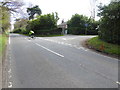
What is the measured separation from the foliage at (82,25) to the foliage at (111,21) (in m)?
26.4

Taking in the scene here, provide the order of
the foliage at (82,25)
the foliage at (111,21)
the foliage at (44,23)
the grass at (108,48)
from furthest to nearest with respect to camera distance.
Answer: the foliage at (44,23)
the foliage at (82,25)
the foliage at (111,21)
the grass at (108,48)

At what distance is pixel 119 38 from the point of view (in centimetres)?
1516

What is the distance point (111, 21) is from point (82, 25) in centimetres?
3189

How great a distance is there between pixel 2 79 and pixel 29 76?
41.4 inches

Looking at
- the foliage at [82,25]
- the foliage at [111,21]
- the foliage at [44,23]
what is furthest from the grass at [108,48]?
the foliage at [44,23]

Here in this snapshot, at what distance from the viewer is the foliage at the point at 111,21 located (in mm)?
15227

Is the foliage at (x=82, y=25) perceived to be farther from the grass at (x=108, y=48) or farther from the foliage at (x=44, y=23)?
the grass at (x=108, y=48)

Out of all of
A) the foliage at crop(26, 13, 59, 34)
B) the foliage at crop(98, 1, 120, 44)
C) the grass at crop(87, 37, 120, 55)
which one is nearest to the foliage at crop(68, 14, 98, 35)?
the foliage at crop(26, 13, 59, 34)

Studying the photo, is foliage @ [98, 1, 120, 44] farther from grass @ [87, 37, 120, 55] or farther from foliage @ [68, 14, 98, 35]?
foliage @ [68, 14, 98, 35]

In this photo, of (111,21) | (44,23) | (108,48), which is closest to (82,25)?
(44,23)

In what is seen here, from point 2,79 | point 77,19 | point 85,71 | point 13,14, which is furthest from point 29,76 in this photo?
point 77,19

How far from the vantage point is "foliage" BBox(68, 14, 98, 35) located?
44844mm

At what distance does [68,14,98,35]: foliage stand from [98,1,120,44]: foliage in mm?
26413

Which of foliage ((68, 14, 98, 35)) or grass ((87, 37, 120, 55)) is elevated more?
foliage ((68, 14, 98, 35))
